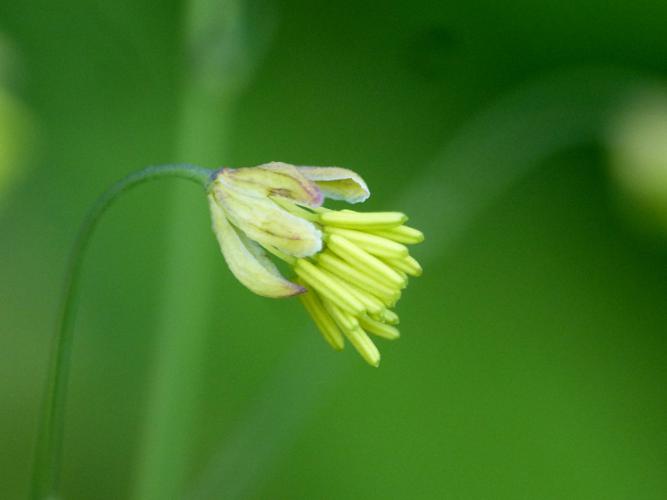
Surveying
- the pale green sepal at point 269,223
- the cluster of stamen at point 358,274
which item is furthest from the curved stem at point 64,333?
the cluster of stamen at point 358,274

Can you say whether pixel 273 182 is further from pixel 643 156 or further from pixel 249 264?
pixel 643 156

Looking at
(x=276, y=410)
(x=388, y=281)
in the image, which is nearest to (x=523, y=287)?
(x=276, y=410)

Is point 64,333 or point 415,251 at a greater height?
point 415,251

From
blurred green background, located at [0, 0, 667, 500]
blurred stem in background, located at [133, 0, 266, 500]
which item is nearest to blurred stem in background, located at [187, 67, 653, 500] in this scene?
blurred green background, located at [0, 0, 667, 500]

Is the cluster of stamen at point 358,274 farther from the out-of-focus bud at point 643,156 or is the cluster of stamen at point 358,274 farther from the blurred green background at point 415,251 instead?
the out-of-focus bud at point 643,156

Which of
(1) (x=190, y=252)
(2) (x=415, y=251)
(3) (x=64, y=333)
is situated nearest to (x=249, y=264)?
(3) (x=64, y=333)

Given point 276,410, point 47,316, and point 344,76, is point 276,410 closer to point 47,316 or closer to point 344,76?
point 47,316

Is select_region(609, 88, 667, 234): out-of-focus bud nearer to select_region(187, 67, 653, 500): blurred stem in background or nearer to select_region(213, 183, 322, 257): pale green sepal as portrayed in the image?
select_region(187, 67, 653, 500): blurred stem in background
